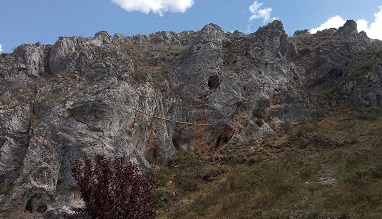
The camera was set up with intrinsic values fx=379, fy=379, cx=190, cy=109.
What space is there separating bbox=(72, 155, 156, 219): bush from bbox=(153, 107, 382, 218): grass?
21.9 feet

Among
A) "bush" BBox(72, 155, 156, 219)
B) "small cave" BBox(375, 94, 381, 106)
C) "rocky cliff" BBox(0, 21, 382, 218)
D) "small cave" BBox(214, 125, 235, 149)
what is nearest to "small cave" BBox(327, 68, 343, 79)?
"rocky cliff" BBox(0, 21, 382, 218)

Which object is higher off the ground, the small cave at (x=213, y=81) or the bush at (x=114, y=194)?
the small cave at (x=213, y=81)

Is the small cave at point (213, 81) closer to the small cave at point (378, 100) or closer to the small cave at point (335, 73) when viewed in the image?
the small cave at point (335, 73)

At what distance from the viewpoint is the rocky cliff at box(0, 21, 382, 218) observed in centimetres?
1911

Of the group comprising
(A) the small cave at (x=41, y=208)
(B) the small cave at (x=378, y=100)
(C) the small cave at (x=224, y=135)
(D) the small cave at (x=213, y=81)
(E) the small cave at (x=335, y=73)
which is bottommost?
(A) the small cave at (x=41, y=208)

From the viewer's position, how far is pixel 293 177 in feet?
59.5

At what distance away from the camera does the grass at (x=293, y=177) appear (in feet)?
46.9

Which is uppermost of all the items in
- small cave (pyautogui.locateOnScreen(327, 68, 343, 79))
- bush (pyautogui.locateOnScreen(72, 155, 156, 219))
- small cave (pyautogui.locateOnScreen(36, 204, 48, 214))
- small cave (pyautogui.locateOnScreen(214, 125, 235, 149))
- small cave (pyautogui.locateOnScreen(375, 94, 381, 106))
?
small cave (pyautogui.locateOnScreen(327, 68, 343, 79))

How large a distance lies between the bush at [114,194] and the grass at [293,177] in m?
6.68

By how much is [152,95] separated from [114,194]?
1742 cm

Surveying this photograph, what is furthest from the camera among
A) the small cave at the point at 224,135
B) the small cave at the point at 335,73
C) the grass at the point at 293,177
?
the small cave at the point at 335,73

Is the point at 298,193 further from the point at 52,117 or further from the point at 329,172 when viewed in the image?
the point at 52,117

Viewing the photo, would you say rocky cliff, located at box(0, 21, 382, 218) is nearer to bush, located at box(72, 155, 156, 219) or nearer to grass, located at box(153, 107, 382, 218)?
grass, located at box(153, 107, 382, 218)

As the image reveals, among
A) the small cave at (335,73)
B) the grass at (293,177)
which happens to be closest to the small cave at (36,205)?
the grass at (293,177)
